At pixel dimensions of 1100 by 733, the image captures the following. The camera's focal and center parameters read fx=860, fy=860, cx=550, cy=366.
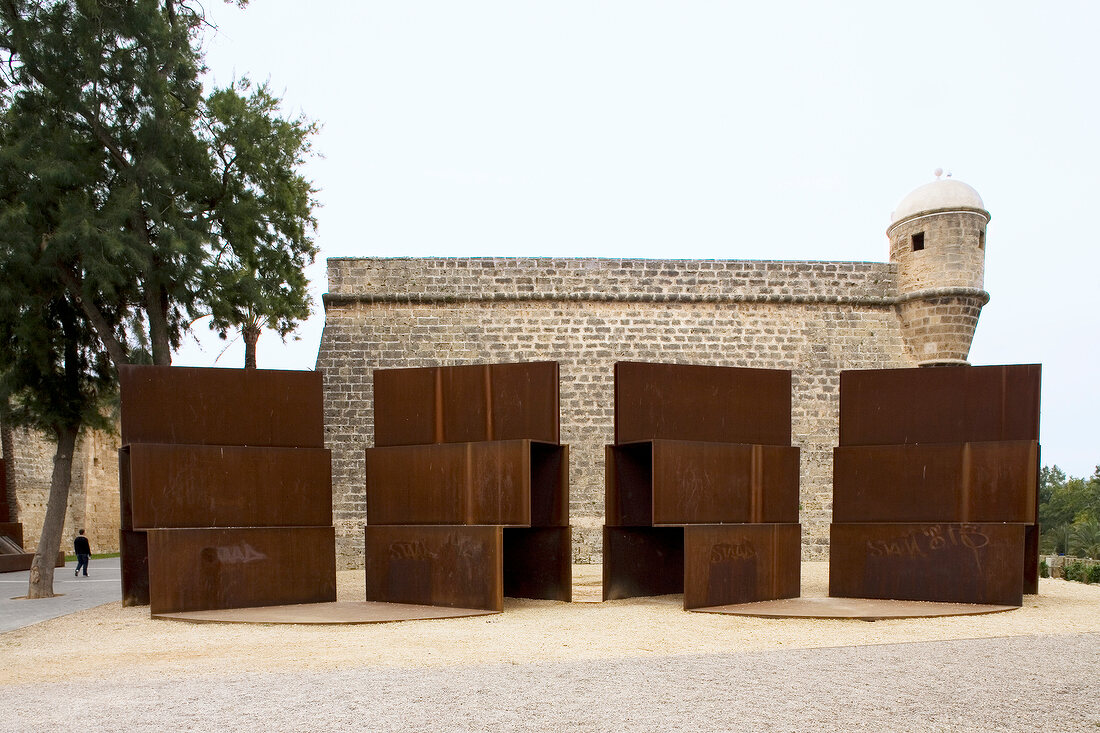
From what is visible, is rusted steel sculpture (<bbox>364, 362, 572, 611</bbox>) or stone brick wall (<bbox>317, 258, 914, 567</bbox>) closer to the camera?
rusted steel sculpture (<bbox>364, 362, 572, 611</bbox>)

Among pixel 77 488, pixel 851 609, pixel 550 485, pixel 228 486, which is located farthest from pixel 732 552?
pixel 77 488

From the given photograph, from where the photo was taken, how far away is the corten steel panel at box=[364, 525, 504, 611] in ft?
28.9

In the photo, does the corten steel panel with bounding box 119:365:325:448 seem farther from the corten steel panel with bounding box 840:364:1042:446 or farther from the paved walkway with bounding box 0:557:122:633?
the corten steel panel with bounding box 840:364:1042:446

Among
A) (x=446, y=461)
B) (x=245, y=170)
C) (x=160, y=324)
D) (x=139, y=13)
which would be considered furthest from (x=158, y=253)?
(x=446, y=461)

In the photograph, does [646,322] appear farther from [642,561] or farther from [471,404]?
[471,404]

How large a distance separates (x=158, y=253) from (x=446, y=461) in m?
5.78

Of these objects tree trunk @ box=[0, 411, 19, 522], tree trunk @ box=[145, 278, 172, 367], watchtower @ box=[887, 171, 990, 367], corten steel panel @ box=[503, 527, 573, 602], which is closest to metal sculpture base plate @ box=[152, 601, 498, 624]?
corten steel panel @ box=[503, 527, 573, 602]

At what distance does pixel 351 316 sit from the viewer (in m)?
17.0

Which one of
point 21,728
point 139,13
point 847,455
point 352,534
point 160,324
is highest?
point 139,13

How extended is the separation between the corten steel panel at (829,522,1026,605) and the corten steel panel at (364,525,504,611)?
4.05 meters

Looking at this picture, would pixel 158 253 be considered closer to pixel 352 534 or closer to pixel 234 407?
pixel 234 407

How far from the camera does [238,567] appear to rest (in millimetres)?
9164

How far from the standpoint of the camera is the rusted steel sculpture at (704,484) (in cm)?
899

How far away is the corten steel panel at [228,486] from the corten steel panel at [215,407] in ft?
0.60
